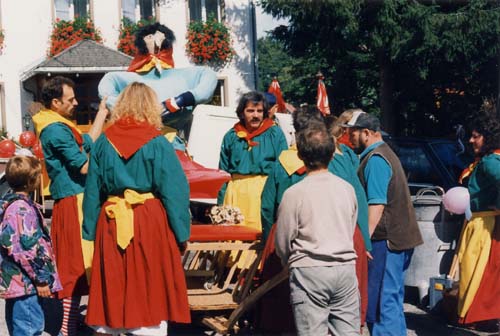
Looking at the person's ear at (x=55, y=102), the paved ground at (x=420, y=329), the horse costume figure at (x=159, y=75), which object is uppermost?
the horse costume figure at (x=159, y=75)

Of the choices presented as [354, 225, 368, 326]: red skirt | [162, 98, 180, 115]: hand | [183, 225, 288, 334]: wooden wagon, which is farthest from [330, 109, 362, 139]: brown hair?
[162, 98, 180, 115]: hand

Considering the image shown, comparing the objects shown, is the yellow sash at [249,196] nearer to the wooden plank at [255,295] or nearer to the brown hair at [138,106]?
the wooden plank at [255,295]

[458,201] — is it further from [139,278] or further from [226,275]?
[139,278]

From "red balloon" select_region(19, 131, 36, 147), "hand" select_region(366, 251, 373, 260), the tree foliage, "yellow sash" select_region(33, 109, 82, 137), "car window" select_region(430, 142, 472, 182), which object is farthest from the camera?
the tree foliage

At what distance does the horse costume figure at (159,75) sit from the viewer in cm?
746

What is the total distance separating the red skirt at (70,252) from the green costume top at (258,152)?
1.40 m

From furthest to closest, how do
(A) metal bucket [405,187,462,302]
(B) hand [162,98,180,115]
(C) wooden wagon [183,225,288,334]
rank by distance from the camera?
1. (A) metal bucket [405,187,462,302]
2. (B) hand [162,98,180,115]
3. (C) wooden wagon [183,225,288,334]

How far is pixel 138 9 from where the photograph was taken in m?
22.5

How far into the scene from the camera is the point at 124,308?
4.77 metres

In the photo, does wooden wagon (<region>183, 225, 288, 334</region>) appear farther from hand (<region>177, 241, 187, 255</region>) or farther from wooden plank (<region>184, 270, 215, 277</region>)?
hand (<region>177, 241, 187, 255</region>)

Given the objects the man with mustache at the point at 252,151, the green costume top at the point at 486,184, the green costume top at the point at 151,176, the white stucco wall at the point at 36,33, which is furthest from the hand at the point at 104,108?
the white stucco wall at the point at 36,33

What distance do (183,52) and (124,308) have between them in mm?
18330

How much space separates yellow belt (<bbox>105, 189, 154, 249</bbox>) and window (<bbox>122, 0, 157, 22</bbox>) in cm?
1808

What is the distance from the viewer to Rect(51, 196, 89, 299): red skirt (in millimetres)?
5973
